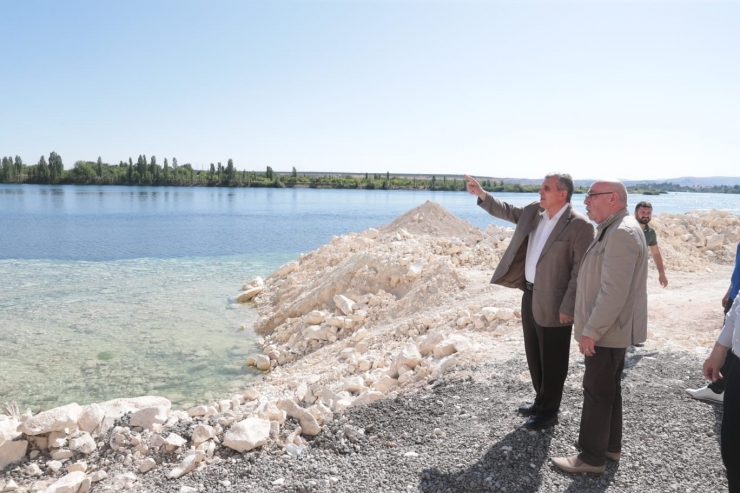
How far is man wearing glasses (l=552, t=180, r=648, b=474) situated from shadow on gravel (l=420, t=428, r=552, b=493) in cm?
21

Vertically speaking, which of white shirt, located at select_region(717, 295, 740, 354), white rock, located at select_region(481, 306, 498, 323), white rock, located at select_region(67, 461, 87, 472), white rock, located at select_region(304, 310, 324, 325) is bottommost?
white rock, located at select_region(304, 310, 324, 325)

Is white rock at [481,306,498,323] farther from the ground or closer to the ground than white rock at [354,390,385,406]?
farther from the ground

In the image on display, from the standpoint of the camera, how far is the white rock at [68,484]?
405 centimetres

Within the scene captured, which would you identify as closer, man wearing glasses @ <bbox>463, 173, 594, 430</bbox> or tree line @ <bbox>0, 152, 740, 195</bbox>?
man wearing glasses @ <bbox>463, 173, 594, 430</bbox>

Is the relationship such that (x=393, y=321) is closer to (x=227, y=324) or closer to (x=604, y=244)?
(x=227, y=324)

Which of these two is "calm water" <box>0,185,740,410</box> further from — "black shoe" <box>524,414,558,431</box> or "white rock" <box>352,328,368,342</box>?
"black shoe" <box>524,414,558,431</box>

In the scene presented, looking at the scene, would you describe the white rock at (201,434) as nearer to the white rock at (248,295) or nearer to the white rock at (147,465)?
the white rock at (147,465)

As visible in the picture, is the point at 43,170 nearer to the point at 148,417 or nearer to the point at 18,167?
the point at 18,167

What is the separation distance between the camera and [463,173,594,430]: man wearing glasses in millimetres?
4004

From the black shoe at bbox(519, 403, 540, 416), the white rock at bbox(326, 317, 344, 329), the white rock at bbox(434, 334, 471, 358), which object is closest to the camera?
the black shoe at bbox(519, 403, 540, 416)

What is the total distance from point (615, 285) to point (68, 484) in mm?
4568

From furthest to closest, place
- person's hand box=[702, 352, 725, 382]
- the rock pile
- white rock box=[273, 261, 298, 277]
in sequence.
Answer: white rock box=[273, 261, 298, 277]
the rock pile
person's hand box=[702, 352, 725, 382]

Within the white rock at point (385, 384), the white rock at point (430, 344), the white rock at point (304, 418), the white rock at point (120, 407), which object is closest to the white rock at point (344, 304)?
the white rock at point (430, 344)

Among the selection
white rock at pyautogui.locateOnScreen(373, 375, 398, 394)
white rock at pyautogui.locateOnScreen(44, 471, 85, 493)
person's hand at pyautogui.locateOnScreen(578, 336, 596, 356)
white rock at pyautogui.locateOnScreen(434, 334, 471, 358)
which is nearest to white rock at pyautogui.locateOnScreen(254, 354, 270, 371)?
white rock at pyautogui.locateOnScreen(373, 375, 398, 394)
